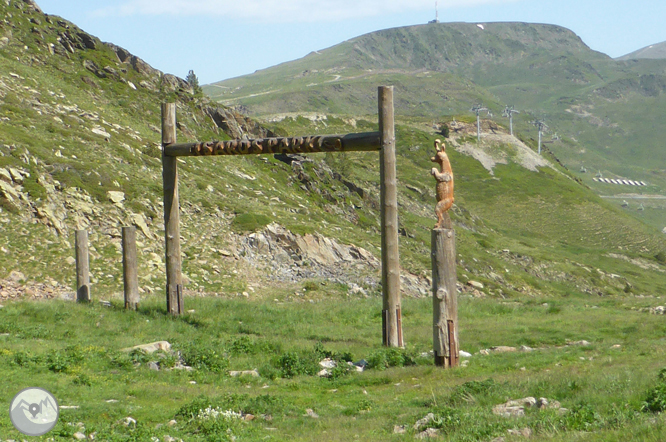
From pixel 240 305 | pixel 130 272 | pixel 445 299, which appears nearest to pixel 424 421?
pixel 445 299

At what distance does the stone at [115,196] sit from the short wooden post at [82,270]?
806 centimetres

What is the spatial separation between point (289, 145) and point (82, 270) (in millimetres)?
7862

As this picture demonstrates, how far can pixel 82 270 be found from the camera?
18.8m

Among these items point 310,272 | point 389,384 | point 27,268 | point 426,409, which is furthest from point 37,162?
point 426,409

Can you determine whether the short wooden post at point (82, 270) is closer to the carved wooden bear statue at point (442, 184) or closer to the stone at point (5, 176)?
the stone at point (5, 176)

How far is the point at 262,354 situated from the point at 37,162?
17650mm

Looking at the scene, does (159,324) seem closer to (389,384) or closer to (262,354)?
(262,354)

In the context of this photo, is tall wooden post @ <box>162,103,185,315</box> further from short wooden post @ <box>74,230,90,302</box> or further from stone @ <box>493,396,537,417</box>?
stone @ <box>493,396,537,417</box>

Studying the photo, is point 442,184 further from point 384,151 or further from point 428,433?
point 428,433

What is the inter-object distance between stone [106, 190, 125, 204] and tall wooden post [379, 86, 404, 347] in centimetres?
1634

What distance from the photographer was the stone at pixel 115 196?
2691 centimetres

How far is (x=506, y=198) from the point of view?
10394 centimetres

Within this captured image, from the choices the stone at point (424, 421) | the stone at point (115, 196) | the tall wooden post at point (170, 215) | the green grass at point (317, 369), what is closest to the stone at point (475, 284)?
the green grass at point (317, 369)

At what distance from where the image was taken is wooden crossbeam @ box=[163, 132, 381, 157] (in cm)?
1428
